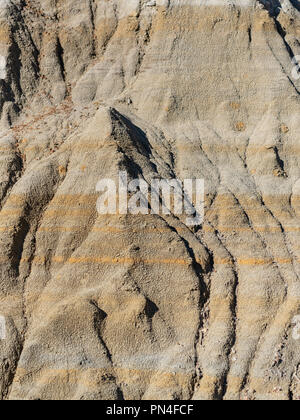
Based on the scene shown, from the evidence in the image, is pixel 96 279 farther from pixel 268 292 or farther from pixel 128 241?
pixel 268 292

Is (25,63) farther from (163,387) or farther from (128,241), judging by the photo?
(163,387)

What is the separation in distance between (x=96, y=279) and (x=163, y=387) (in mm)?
6346

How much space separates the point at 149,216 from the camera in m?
31.9

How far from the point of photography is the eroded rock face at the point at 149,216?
1142 inches

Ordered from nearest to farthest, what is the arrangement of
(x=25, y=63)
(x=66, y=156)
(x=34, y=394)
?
Answer: (x=34, y=394)
(x=66, y=156)
(x=25, y=63)

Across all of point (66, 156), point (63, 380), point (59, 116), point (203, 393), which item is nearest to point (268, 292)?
point (203, 393)

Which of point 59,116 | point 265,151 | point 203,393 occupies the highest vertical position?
point 59,116

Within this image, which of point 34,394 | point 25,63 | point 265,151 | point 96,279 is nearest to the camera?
point 34,394

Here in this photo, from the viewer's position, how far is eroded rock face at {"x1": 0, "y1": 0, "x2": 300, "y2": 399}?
2900 cm

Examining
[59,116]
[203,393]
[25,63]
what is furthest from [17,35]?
[203,393]

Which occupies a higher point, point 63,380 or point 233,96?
point 233,96

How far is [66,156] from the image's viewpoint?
113ft

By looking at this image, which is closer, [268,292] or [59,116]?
[268,292]

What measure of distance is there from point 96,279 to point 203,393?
769 centimetres
